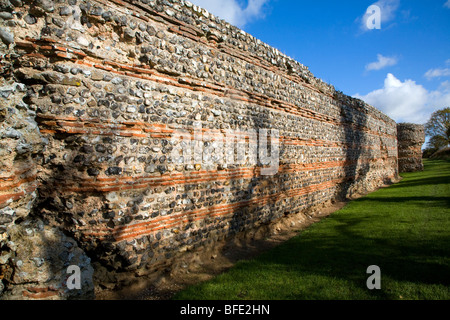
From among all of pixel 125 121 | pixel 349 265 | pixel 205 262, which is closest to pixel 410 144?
pixel 349 265

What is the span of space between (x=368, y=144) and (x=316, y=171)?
6.53 meters

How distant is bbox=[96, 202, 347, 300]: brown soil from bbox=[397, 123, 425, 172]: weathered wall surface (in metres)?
20.4

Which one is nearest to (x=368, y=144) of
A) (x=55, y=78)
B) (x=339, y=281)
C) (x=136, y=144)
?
(x=339, y=281)

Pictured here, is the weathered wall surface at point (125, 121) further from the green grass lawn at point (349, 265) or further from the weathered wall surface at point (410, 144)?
the weathered wall surface at point (410, 144)

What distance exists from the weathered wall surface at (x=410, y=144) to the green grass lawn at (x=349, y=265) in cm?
1889

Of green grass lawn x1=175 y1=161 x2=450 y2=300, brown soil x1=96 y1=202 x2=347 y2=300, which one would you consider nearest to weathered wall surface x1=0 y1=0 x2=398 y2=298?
brown soil x1=96 y1=202 x2=347 y2=300

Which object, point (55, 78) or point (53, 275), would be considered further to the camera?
point (55, 78)

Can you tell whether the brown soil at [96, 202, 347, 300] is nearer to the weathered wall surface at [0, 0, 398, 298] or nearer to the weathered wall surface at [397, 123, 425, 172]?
the weathered wall surface at [0, 0, 398, 298]

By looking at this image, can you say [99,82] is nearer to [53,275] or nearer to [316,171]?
[53,275]

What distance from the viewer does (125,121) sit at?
3.72 metres

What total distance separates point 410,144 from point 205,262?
24304 millimetres

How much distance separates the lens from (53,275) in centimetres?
297

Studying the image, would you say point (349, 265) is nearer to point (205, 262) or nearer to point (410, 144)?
point (205, 262)
